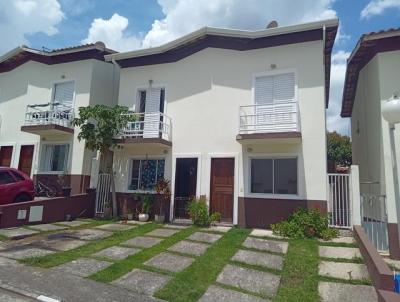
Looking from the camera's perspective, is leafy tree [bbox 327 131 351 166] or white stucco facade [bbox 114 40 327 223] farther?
leafy tree [bbox 327 131 351 166]

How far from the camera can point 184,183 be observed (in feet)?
45.9

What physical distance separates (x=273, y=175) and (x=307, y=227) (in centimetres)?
240

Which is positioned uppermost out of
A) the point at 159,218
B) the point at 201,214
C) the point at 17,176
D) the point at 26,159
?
the point at 26,159

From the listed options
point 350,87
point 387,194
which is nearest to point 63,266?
point 387,194

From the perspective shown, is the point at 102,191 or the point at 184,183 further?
the point at 102,191

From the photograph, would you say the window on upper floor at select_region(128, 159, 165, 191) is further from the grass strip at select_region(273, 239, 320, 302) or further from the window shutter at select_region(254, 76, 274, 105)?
the grass strip at select_region(273, 239, 320, 302)

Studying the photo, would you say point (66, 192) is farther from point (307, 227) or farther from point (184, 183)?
point (307, 227)

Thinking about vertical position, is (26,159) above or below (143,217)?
above

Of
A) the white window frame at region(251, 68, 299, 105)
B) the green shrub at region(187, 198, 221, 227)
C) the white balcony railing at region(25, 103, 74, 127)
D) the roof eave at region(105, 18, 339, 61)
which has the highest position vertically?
the roof eave at region(105, 18, 339, 61)

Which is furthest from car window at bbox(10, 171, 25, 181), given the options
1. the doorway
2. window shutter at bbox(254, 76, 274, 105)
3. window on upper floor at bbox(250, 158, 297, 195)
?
window shutter at bbox(254, 76, 274, 105)

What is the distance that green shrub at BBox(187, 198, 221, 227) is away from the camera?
41.0ft

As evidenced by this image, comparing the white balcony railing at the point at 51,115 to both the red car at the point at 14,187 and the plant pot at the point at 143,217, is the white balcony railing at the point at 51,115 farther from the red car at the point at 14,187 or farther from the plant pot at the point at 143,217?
Result: the plant pot at the point at 143,217

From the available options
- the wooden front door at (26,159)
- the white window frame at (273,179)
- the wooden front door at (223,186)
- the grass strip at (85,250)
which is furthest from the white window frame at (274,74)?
the wooden front door at (26,159)

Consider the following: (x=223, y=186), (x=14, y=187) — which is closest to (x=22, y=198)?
(x=14, y=187)
